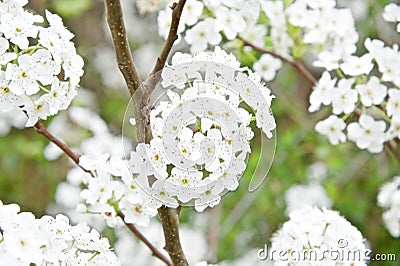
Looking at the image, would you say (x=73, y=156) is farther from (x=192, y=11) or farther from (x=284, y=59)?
(x=284, y=59)

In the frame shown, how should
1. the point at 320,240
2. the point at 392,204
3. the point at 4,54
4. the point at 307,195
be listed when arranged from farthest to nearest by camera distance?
the point at 307,195 < the point at 392,204 < the point at 320,240 < the point at 4,54

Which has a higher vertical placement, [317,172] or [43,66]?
[317,172]

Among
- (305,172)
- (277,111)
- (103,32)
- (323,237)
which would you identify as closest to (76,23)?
(103,32)

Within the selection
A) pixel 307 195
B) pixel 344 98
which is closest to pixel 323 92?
pixel 344 98

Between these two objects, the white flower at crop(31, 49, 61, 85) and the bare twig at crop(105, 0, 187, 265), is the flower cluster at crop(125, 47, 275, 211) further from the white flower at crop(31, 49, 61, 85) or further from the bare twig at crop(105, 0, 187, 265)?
the white flower at crop(31, 49, 61, 85)

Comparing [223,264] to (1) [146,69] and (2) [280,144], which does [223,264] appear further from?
(1) [146,69]
